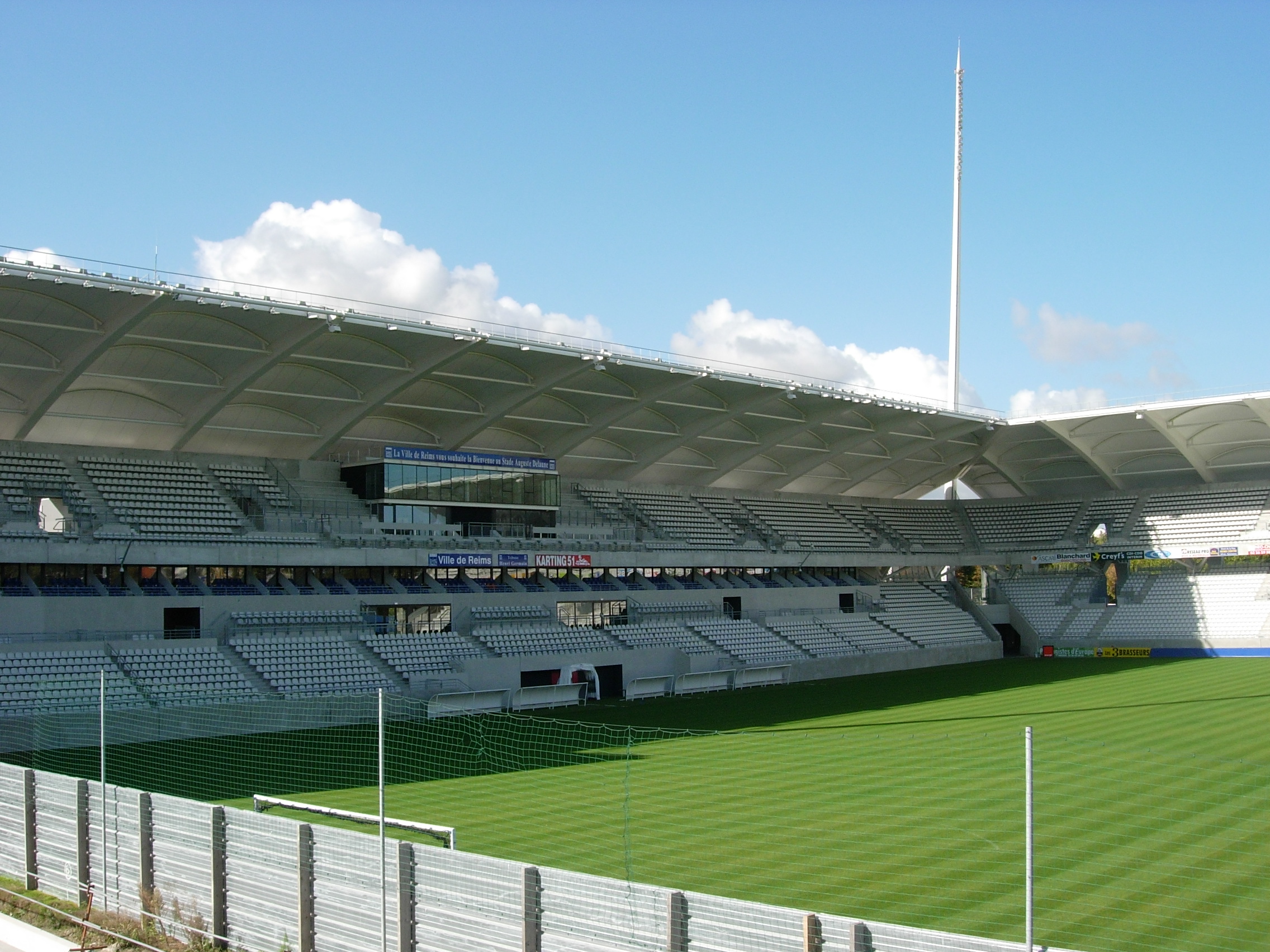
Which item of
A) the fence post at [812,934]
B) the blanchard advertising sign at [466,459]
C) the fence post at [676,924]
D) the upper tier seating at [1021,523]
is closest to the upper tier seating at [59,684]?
the blanchard advertising sign at [466,459]

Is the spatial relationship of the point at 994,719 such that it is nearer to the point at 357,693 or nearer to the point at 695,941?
the point at 357,693

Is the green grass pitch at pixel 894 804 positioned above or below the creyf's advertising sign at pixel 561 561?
below

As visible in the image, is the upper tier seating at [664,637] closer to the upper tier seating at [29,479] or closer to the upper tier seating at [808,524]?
the upper tier seating at [808,524]

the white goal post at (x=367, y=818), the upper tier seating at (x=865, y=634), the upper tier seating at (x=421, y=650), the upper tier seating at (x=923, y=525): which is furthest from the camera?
the upper tier seating at (x=923, y=525)

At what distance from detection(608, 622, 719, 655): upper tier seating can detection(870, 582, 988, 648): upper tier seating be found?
40.9ft

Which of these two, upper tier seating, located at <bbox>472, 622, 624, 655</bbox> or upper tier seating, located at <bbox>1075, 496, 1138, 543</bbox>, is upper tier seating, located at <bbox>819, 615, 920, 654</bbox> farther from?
upper tier seating, located at <bbox>1075, 496, 1138, 543</bbox>

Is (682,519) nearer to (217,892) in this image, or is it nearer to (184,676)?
(184,676)

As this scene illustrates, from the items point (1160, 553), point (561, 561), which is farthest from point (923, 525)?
point (561, 561)

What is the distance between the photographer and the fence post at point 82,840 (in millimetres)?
10852

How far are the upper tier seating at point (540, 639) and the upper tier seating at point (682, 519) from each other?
29.9 ft

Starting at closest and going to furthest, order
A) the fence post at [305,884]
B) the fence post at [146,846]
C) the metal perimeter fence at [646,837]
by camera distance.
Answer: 1. the metal perimeter fence at [646,837]
2. the fence post at [305,884]
3. the fence post at [146,846]

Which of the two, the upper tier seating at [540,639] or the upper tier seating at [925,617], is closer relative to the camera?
the upper tier seating at [540,639]

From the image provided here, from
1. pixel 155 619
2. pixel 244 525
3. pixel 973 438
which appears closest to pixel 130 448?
pixel 244 525

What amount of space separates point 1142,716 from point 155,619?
83.3 feet
